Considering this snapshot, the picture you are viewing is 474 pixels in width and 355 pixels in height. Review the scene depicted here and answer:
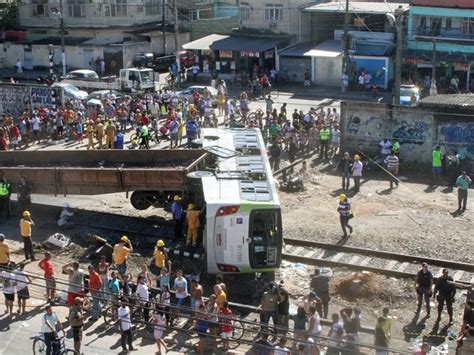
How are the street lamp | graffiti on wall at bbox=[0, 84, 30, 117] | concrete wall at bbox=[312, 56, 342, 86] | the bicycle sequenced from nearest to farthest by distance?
the bicycle < graffiti on wall at bbox=[0, 84, 30, 117] < concrete wall at bbox=[312, 56, 342, 86] < the street lamp

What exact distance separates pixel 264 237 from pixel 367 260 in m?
3.94

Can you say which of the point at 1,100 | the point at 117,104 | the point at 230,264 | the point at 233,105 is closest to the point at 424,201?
the point at 230,264

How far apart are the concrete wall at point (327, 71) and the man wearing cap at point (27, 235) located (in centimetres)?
3097

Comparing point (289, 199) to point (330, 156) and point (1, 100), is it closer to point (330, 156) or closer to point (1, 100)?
point (330, 156)

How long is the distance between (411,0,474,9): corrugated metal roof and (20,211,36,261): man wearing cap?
109 ft

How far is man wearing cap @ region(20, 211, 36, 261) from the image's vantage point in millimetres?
22688

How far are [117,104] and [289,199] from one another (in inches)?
606

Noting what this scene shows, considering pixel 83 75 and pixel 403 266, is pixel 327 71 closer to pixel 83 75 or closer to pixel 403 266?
pixel 83 75

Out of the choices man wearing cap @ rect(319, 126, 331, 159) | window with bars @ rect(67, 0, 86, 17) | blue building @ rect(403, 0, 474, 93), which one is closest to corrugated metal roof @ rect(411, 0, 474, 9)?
blue building @ rect(403, 0, 474, 93)

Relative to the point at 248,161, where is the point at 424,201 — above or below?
below

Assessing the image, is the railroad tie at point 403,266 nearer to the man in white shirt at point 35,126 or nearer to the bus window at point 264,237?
the bus window at point 264,237

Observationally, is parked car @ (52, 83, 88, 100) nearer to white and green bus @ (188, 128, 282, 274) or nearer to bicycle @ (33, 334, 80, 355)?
white and green bus @ (188, 128, 282, 274)

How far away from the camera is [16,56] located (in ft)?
203

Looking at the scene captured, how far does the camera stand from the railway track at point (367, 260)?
22125 mm
